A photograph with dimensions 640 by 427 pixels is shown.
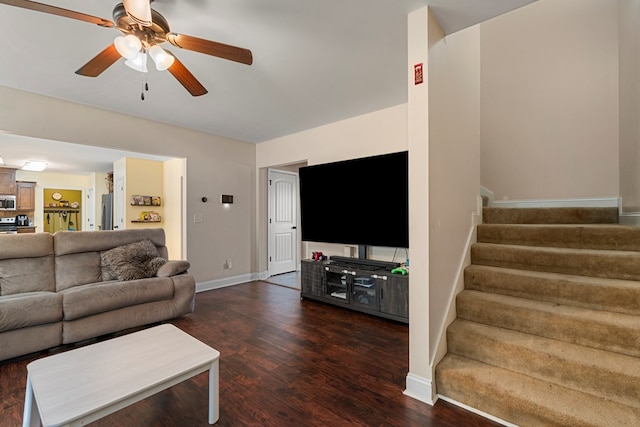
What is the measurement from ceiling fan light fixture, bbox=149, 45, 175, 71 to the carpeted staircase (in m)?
2.65

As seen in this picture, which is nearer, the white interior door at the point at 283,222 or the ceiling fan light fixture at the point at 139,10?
the ceiling fan light fixture at the point at 139,10

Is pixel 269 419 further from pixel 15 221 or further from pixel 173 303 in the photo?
pixel 15 221

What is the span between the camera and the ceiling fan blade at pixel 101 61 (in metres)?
1.78

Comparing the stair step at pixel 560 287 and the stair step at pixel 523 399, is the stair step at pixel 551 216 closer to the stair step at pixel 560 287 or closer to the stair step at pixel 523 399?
the stair step at pixel 560 287

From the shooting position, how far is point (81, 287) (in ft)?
9.03

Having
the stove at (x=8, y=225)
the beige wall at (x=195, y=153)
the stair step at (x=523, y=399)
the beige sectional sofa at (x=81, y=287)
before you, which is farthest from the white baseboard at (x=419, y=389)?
the stove at (x=8, y=225)

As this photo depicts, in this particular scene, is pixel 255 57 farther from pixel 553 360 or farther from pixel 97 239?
pixel 553 360

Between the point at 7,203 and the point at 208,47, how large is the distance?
310 inches

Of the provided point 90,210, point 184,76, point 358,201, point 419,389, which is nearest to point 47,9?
point 184,76

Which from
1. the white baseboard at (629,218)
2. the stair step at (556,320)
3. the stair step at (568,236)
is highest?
the white baseboard at (629,218)

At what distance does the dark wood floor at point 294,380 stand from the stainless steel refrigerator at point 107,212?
4367 mm

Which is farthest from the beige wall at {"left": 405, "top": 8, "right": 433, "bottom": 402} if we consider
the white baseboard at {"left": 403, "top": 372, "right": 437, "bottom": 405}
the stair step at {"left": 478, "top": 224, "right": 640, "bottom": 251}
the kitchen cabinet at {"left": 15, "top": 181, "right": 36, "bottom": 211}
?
the kitchen cabinet at {"left": 15, "top": 181, "right": 36, "bottom": 211}

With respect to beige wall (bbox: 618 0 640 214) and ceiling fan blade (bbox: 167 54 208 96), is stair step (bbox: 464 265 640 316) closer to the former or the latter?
beige wall (bbox: 618 0 640 214)

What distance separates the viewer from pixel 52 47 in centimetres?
219
